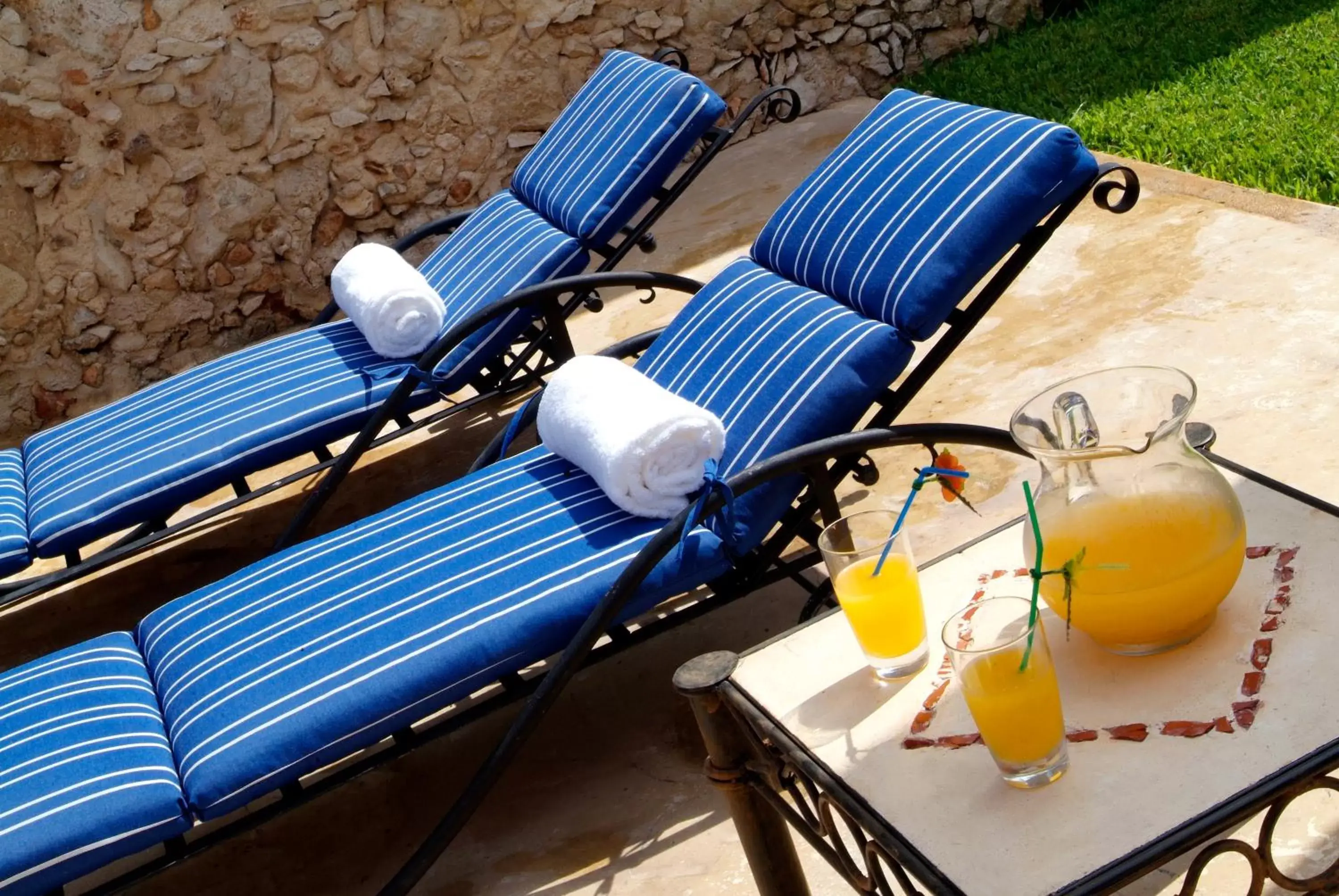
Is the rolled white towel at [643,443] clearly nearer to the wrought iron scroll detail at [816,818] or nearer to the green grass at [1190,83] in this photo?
the wrought iron scroll detail at [816,818]

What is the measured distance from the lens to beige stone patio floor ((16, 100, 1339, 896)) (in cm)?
235

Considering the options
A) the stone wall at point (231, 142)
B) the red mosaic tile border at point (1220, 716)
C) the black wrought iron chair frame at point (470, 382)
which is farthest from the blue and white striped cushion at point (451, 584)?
the stone wall at point (231, 142)

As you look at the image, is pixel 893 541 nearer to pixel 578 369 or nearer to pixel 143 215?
pixel 578 369

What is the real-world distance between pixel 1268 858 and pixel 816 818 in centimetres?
60

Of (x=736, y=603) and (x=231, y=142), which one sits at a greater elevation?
(x=231, y=142)

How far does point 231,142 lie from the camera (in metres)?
5.14

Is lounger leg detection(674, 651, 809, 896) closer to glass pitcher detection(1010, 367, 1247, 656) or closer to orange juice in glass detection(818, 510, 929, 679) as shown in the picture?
orange juice in glass detection(818, 510, 929, 679)

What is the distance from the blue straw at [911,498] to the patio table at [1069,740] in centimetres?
11

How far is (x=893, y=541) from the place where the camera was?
1.77 m

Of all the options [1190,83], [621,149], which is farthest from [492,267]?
[1190,83]

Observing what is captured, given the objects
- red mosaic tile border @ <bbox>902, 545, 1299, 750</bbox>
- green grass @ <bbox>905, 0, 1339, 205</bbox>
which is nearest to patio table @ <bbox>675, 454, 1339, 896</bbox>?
red mosaic tile border @ <bbox>902, 545, 1299, 750</bbox>

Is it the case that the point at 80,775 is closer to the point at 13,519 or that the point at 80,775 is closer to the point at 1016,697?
the point at 13,519

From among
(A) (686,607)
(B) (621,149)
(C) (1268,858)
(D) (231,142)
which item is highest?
(D) (231,142)

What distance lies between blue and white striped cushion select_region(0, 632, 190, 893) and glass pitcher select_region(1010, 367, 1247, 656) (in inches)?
52.7
